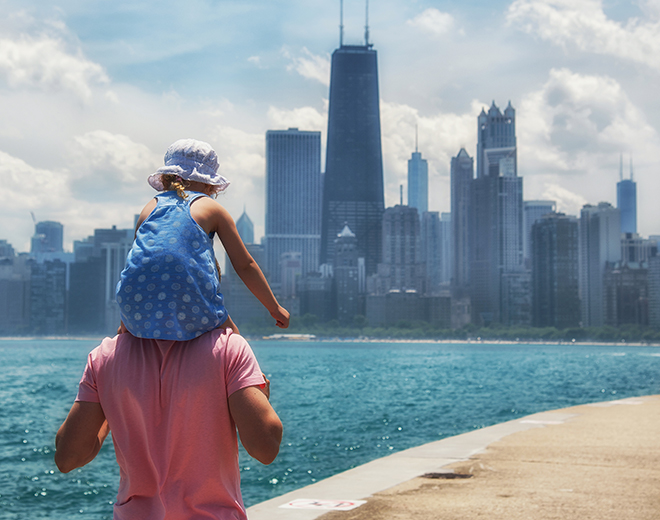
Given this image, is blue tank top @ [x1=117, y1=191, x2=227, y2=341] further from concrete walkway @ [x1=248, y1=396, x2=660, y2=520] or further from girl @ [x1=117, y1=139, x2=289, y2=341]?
concrete walkway @ [x1=248, y1=396, x2=660, y2=520]

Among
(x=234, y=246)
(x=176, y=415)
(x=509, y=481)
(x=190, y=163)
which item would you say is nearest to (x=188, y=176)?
(x=190, y=163)

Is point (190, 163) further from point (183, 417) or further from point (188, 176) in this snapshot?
point (183, 417)

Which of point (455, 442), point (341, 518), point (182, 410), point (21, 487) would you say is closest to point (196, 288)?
point (182, 410)

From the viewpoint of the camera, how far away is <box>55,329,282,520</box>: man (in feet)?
7.63

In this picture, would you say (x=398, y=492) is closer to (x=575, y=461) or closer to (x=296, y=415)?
(x=575, y=461)

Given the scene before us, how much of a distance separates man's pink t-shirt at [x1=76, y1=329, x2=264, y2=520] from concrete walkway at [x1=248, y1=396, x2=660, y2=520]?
4394 mm

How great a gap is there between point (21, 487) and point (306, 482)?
581 cm

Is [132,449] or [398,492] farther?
[398,492]

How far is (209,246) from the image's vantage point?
2426mm

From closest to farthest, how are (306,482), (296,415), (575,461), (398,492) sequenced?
(398,492)
(575,461)
(306,482)
(296,415)

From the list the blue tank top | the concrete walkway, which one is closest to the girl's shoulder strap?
the blue tank top

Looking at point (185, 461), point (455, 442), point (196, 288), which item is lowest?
point (455, 442)

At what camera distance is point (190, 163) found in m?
2.63

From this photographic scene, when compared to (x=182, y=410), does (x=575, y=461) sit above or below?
below
